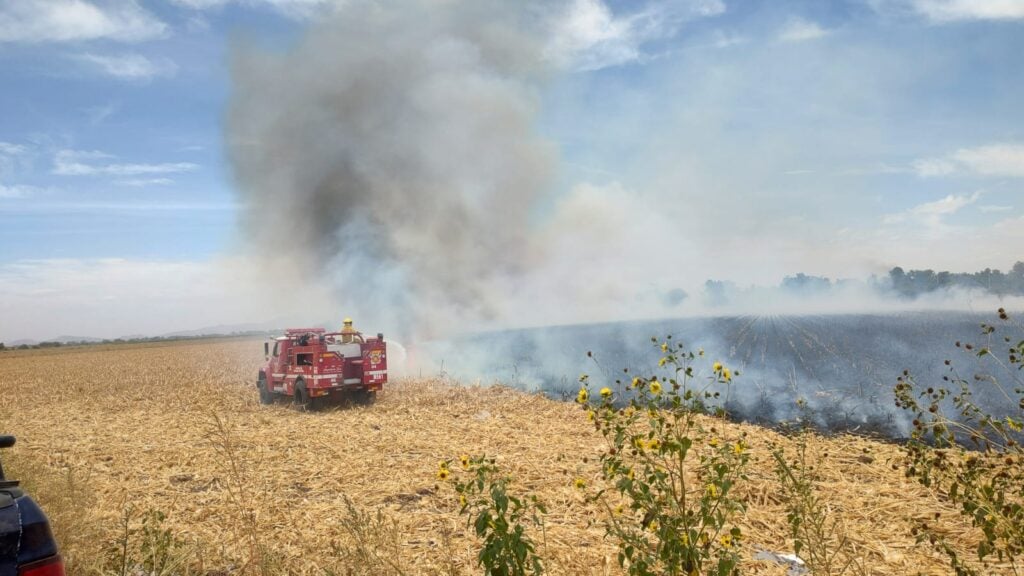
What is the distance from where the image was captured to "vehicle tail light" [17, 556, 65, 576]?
9.54 ft

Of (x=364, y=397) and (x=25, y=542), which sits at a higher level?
(x=25, y=542)

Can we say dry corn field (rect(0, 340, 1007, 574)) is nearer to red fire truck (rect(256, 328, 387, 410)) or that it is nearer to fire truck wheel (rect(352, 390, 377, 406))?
red fire truck (rect(256, 328, 387, 410))

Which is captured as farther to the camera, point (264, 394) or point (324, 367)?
point (264, 394)

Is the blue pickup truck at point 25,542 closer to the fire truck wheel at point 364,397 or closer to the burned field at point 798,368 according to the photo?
the burned field at point 798,368

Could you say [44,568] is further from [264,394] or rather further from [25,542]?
[264,394]

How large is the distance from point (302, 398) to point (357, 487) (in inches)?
389

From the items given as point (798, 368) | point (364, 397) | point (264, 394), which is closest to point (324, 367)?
point (364, 397)

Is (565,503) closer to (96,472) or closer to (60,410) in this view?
(96,472)

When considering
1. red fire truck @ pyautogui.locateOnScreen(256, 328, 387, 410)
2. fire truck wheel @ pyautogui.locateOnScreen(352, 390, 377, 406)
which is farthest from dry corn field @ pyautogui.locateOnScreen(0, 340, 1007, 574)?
fire truck wheel @ pyautogui.locateOnScreen(352, 390, 377, 406)

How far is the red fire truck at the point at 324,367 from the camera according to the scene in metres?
17.7

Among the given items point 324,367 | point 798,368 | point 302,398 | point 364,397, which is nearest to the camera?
point 324,367

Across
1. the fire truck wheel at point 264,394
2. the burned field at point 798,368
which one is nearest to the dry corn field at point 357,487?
the fire truck wheel at point 264,394

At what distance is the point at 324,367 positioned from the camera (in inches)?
695

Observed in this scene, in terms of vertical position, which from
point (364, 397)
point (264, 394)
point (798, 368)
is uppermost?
point (264, 394)
